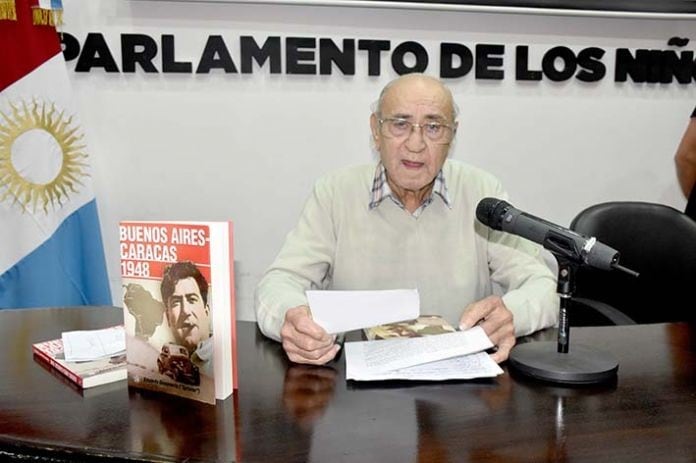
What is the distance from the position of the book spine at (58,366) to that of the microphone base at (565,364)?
0.82 metres

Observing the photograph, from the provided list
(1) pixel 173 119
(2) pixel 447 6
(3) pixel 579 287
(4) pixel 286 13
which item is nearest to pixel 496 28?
(2) pixel 447 6

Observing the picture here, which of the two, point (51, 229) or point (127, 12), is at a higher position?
point (127, 12)

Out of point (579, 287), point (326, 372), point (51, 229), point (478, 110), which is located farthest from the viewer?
point (478, 110)

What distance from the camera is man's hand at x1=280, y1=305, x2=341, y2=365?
1.38m

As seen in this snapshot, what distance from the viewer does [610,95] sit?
304cm

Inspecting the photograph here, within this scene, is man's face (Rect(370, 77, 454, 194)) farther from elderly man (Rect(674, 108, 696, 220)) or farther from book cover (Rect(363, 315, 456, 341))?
elderly man (Rect(674, 108, 696, 220))

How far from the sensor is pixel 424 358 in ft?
4.38

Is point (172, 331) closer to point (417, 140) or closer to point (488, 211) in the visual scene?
point (488, 211)

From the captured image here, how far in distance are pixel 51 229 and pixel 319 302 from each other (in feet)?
5.10

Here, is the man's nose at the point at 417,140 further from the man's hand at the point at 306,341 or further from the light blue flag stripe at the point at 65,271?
the light blue flag stripe at the point at 65,271

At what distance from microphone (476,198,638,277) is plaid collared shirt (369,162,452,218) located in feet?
1.92

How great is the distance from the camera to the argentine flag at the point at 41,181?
8.10 feet

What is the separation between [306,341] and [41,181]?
62.7 inches

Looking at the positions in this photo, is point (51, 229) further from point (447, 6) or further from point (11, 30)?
point (447, 6)
